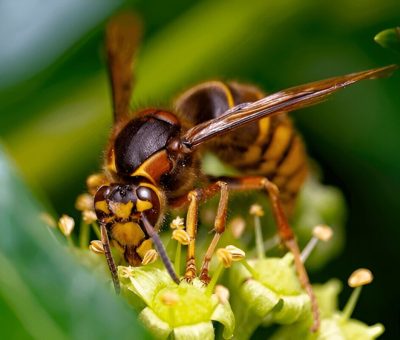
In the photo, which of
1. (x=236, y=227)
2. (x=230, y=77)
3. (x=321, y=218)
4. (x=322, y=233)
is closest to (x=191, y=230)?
(x=236, y=227)

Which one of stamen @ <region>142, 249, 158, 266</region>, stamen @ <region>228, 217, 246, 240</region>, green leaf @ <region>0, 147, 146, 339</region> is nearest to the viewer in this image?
green leaf @ <region>0, 147, 146, 339</region>

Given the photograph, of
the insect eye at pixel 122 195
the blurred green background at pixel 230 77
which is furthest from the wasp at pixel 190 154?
the blurred green background at pixel 230 77

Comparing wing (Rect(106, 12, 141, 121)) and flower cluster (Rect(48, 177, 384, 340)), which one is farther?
wing (Rect(106, 12, 141, 121))

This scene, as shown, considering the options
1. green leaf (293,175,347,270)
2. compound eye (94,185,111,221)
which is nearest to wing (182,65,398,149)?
compound eye (94,185,111,221)

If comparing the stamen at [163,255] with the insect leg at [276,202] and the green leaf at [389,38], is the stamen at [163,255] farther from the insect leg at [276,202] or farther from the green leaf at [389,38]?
the green leaf at [389,38]

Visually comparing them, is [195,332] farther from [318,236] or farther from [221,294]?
[318,236]

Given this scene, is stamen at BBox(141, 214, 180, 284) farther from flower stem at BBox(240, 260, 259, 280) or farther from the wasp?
flower stem at BBox(240, 260, 259, 280)

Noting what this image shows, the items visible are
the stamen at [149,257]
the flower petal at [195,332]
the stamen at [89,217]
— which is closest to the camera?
the flower petal at [195,332]
